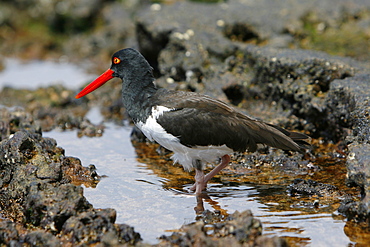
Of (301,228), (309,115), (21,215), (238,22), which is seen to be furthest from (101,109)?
(301,228)

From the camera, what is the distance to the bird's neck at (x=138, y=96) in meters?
5.95

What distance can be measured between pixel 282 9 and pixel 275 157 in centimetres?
516

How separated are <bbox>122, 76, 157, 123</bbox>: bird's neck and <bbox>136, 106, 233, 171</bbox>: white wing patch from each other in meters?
0.11

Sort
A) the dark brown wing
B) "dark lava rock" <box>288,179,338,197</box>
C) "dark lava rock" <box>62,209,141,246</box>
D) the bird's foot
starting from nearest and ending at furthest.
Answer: "dark lava rock" <box>62,209,141,246</box> → "dark lava rock" <box>288,179,338,197</box> → the dark brown wing → the bird's foot

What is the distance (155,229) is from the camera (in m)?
4.86

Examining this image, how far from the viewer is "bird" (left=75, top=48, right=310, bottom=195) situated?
5.73m

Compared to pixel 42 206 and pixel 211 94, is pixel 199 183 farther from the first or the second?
pixel 211 94

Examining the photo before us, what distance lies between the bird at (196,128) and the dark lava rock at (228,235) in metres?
1.38

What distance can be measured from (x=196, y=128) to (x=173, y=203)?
907 mm

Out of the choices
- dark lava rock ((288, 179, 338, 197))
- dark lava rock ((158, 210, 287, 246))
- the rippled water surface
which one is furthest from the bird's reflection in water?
dark lava rock ((288, 179, 338, 197))

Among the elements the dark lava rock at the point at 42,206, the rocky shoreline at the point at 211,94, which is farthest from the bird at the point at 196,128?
the dark lava rock at the point at 42,206

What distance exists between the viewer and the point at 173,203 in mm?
5527

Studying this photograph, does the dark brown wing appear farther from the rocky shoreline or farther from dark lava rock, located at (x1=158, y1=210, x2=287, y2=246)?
dark lava rock, located at (x1=158, y1=210, x2=287, y2=246)

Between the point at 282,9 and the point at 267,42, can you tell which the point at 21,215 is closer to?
the point at 267,42
